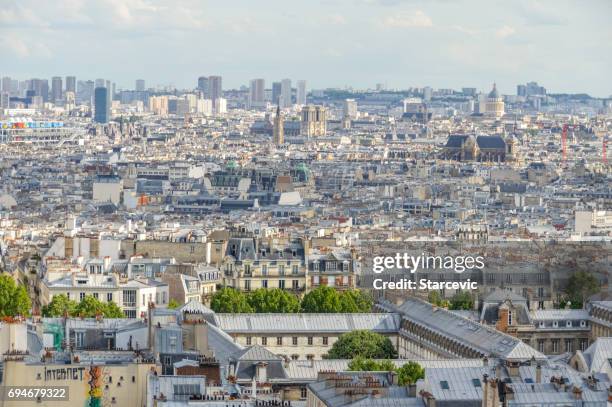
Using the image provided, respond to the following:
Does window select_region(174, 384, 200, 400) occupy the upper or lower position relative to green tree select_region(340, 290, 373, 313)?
upper

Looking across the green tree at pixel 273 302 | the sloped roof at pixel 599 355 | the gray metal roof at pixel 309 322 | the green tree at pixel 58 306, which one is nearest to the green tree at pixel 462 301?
the green tree at pixel 273 302

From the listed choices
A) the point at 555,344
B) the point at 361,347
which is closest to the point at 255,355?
the point at 361,347

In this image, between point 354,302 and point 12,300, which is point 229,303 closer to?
point 354,302

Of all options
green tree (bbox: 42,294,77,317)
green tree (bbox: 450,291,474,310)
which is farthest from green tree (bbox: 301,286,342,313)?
green tree (bbox: 42,294,77,317)

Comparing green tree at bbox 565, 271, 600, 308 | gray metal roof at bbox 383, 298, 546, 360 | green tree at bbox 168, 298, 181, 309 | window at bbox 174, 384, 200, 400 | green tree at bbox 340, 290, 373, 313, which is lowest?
green tree at bbox 565, 271, 600, 308

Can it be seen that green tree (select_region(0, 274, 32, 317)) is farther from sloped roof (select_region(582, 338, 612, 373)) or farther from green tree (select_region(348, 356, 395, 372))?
sloped roof (select_region(582, 338, 612, 373))

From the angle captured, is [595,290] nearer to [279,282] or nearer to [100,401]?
[279,282]

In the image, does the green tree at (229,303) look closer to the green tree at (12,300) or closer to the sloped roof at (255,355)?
the green tree at (12,300)
